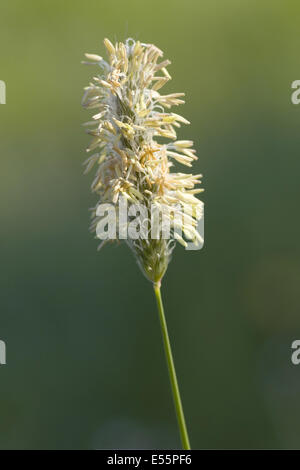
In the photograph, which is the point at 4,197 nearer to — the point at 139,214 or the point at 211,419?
the point at 211,419

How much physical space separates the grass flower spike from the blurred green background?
1992 mm

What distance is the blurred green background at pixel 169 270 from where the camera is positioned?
134 inches

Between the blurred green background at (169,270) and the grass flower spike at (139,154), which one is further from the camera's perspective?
the blurred green background at (169,270)

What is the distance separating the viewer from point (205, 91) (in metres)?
4.82

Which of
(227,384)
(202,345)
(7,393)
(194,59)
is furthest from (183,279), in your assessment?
(194,59)

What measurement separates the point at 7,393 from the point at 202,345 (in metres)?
1.13

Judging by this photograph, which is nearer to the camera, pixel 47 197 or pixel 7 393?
pixel 7 393

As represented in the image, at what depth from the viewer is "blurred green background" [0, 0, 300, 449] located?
3395 millimetres

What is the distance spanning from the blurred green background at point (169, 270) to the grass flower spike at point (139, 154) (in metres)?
1.99

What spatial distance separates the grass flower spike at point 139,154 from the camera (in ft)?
4.65

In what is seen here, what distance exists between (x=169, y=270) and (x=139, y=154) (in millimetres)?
2303

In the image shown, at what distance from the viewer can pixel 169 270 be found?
3680mm

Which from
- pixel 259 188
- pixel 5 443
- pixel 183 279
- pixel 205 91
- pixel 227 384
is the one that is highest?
pixel 205 91
